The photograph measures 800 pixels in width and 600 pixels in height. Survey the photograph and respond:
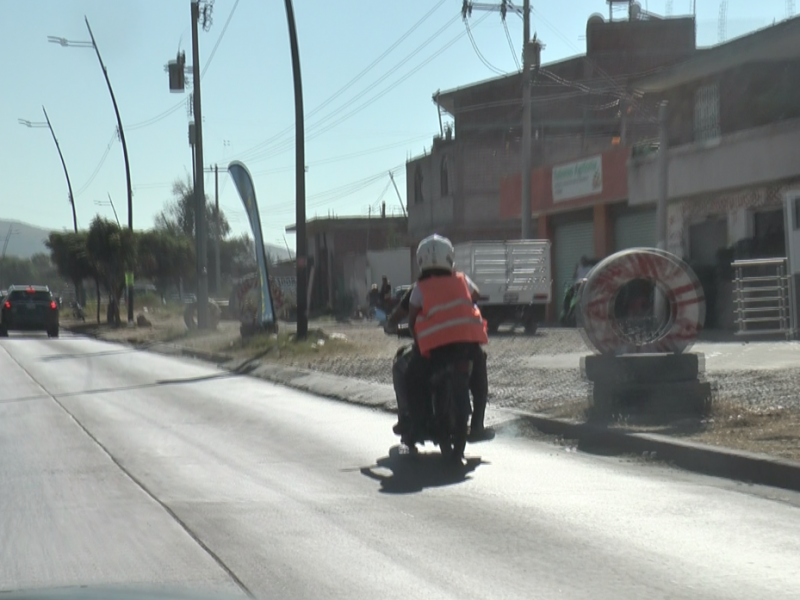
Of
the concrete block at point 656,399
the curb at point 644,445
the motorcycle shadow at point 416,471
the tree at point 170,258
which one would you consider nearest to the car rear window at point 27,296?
the tree at point 170,258

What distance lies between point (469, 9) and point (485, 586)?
3281cm

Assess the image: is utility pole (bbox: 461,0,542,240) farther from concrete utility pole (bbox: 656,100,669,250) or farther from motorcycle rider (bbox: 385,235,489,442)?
motorcycle rider (bbox: 385,235,489,442)

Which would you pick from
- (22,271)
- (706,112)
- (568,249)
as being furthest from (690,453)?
(22,271)

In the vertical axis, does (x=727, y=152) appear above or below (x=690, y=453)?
above

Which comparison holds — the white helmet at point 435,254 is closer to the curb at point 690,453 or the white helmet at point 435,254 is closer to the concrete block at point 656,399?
the curb at point 690,453

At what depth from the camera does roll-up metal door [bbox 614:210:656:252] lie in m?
29.7

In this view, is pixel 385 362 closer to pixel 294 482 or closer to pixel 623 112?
pixel 294 482

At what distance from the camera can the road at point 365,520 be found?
577 cm

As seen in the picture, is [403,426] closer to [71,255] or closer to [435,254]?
[435,254]

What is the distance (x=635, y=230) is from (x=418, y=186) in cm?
2224

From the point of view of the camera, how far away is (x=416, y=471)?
9180 millimetres

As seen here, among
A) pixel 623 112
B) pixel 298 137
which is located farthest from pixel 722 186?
pixel 623 112

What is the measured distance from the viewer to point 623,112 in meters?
36.3

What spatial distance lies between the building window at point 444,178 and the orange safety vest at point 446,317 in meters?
39.1
